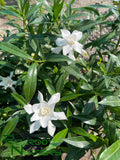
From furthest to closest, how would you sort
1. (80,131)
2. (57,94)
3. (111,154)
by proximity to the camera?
1. (80,131)
2. (57,94)
3. (111,154)

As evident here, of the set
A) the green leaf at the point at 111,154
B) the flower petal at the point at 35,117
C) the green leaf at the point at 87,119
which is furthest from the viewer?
the green leaf at the point at 87,119

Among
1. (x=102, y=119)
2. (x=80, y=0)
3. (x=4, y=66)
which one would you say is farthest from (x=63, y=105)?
(x=80, y=0)

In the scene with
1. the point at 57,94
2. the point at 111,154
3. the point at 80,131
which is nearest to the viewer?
the point at 111,154

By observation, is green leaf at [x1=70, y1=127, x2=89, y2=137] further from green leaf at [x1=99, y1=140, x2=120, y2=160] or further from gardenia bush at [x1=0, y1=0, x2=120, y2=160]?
green leaf at [x1=99, y1=140, x2=120, y2=160]

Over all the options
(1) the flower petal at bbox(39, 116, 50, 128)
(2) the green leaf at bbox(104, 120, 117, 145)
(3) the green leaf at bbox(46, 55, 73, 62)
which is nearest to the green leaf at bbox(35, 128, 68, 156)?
(1) the flower petal at bbox(39, 116, 50, 128)

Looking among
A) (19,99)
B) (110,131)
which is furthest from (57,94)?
(110,131)

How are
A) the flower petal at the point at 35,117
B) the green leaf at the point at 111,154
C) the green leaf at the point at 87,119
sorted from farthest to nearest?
1. the green leaf at the point at 87,119
2. the flower petal at the point at 35,117
3. the green leaf at the point at 111,154

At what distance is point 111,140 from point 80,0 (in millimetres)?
2718

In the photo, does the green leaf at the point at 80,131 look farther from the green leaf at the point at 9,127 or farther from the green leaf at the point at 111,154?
the green leaf at the point at 9,127

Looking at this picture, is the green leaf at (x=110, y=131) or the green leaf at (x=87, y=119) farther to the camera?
the green leaf at (x=87, y=119)

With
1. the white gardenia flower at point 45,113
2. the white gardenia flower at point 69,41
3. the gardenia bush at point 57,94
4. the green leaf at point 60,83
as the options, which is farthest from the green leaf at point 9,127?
the white gardenia flower at point 69,41

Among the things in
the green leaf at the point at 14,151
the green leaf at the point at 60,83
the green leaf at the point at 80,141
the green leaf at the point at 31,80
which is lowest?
the green leaf at the point at 14,151

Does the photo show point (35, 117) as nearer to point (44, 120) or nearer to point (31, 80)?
point (44, 120)

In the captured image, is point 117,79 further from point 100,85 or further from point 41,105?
point 41,105
